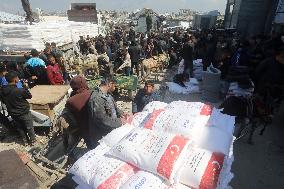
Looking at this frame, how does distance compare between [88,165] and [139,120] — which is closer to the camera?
[88,165]

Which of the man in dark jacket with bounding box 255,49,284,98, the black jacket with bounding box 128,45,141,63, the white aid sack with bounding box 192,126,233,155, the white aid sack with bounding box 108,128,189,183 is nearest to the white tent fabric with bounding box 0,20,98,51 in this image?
the black jacket with bounding box 128,45,141,63

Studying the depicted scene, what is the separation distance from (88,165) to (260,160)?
12.4 ft

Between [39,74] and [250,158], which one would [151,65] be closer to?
[39,74]

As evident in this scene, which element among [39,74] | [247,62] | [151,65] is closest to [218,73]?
[247,62]

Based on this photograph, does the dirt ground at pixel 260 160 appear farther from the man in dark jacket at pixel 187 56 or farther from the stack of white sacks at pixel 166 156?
the man in dark jacket at pixel 187 56

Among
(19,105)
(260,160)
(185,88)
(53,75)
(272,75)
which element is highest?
(272,75)

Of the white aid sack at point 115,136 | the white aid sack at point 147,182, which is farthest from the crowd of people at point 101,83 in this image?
the white aid sack at point 147,182

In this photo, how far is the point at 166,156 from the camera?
2510 mm

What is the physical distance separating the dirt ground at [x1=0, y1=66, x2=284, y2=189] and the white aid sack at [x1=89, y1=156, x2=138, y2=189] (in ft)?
8.62

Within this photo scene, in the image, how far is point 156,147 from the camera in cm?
262

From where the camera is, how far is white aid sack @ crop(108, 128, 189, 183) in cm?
246

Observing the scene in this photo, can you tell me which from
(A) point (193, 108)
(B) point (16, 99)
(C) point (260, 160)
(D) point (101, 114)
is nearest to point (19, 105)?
(B) point (16, 99)

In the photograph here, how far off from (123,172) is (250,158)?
3520mm

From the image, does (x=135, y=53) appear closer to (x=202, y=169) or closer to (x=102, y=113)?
(x=102, y=113)
